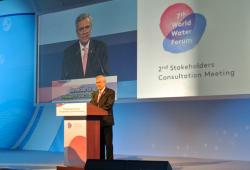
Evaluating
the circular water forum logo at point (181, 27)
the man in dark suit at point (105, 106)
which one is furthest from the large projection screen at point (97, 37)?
the man in dark suit at point (105, 106)

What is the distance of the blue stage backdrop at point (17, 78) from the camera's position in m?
8.98

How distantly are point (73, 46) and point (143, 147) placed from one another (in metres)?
2.09

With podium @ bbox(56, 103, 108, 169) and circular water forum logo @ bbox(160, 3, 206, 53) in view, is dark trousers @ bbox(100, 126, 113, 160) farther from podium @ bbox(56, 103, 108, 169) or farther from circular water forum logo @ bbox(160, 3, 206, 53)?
circular water forum logo @ bbox(160, 3, 206, 53)

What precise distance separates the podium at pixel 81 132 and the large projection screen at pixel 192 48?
4.89ft

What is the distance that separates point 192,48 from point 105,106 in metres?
1.66

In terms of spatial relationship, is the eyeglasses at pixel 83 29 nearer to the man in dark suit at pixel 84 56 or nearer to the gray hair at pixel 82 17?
the man in dark suit at pixel 84 56

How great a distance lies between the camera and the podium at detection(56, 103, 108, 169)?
4.98 metres

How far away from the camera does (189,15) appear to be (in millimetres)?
6168

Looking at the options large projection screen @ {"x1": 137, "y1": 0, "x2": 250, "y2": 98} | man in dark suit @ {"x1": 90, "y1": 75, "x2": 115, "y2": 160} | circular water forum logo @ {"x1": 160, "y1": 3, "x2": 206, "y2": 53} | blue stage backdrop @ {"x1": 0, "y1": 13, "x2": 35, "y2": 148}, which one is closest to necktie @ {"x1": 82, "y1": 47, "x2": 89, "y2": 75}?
large projection screen @ {"x1": 137, "y1": 0, "x2": 250, "y2": 98}

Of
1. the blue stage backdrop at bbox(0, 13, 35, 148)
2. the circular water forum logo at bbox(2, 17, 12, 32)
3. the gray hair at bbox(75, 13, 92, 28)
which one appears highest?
the circular water forum logo at bbox(2, 17, 12, 32)

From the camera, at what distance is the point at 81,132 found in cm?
507

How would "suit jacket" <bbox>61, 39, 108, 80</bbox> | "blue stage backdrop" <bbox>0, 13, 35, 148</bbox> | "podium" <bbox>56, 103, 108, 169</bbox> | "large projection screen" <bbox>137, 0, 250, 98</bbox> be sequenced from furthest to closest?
1. "blue stage backdrop" <bbox>0, 13, 35, 148</bbox>
2. "suit jacket" <bbox>61, 39, 108, 80</bbox>
3. "large projection screen" <bbox>137, 0, 250, 98</bbox>
4. "podium" <bbox>56, 103, 108, 169</bbox>

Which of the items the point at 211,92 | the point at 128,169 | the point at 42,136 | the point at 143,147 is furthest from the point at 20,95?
the point at 128,169

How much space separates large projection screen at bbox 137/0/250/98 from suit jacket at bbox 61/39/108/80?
2.93ft
